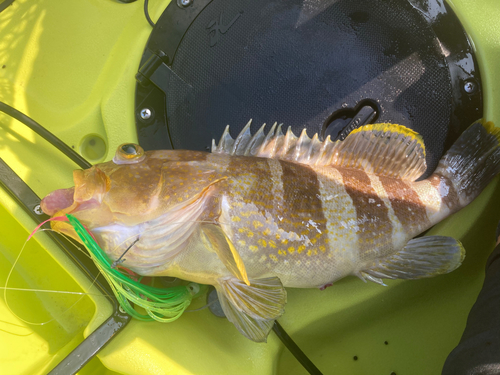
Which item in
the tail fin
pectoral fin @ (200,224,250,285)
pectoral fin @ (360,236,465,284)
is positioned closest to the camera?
pectoral fin @ (200,224,250,285)

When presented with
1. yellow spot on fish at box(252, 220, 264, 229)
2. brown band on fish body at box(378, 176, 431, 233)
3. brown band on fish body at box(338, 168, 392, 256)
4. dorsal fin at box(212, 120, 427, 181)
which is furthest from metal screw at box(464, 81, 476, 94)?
yellow spot on fish at box(252, 220, 264, 229)

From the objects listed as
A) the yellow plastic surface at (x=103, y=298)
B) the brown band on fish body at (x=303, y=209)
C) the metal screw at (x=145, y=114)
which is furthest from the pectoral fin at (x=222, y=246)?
the metal screw at (x=145, y=114)

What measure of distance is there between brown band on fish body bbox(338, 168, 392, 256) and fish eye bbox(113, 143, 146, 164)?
0.82 m

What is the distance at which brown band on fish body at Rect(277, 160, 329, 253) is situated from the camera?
1359 millimetres

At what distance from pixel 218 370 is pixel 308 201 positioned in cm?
78

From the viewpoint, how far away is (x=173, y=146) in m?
1.80

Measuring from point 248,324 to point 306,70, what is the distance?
48.6 inches

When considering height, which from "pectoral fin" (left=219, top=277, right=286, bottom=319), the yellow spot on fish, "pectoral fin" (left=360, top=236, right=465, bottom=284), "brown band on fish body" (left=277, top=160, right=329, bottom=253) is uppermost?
the yellow spot on fish

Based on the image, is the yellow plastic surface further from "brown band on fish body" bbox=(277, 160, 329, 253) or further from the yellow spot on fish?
the yellow spot on fish

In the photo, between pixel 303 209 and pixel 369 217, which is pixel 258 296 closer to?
pixel 303 209

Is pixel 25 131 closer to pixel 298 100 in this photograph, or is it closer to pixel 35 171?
pixel 35 171

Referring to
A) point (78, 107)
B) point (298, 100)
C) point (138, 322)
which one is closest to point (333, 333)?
point (138, 322)

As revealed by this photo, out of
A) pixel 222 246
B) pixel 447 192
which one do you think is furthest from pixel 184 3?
pixel 447 192

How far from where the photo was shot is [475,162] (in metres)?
1.58
